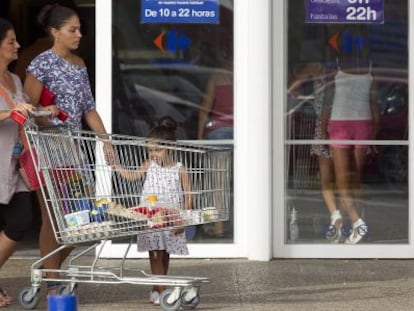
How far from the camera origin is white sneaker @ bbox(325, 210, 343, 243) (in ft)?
32.5

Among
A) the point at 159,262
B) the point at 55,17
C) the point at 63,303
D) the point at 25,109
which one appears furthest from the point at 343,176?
the point at 63,303

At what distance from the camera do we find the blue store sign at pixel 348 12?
32.4 feet

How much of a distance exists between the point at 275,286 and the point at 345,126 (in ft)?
6.04

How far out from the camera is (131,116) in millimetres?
9945

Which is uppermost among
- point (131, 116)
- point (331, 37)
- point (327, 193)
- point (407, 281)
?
point (331, 37)

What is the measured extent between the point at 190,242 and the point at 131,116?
1.17m

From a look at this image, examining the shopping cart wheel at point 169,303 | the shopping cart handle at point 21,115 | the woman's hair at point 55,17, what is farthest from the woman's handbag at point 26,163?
the shopping cart wheel at point 169,303

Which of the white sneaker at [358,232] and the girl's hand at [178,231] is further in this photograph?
the white sneaker at [358,232]

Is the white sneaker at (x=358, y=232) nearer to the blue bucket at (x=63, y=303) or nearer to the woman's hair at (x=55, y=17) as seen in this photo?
the woman's hair at (x=55, y=17)

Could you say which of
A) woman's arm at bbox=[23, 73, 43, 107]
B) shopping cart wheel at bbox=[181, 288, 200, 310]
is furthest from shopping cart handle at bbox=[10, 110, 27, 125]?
shopping cart wheel at bbox=[181, 288, 200, 310]

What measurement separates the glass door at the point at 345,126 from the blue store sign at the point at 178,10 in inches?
26.1

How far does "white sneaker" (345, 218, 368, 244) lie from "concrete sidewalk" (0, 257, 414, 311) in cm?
21

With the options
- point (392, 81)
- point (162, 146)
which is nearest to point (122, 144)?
point (162, 146)

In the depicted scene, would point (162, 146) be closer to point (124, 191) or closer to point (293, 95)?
point (124, 191)
